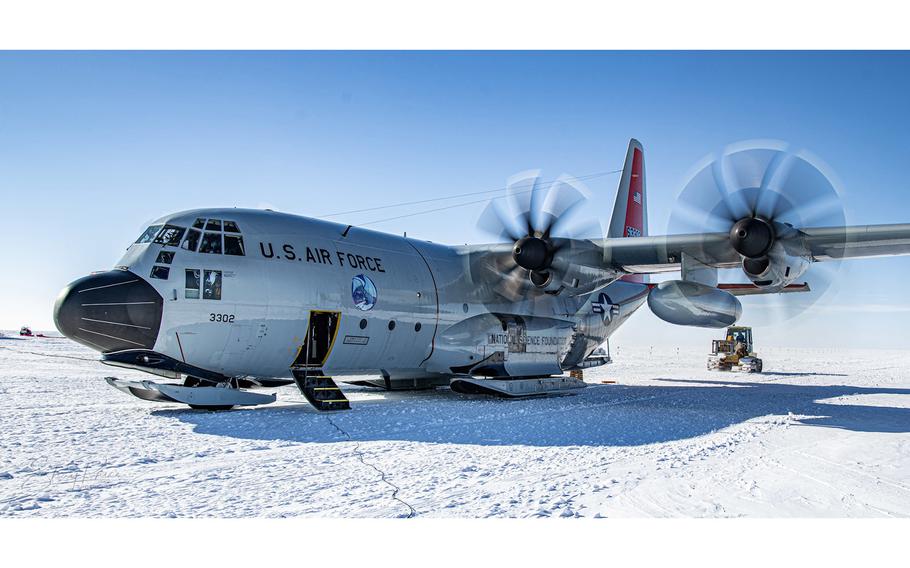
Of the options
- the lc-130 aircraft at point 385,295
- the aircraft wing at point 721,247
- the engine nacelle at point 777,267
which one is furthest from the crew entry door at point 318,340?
the engine nacelle at point 777,267

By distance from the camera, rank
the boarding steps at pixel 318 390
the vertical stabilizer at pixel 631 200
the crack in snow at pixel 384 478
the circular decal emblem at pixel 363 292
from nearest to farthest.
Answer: the crack in snow at pixel 384 478 → the boarding steps at pixel 318 390 → the circular decal emblem at pixel 363 292 → the vertical stabilizer at pixel 631 200

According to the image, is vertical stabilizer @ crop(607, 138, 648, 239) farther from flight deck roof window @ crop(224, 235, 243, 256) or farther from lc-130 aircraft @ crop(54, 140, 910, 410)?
flight deck roof window @ crop(224, 235, 243, 256)

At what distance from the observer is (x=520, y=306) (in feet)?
55.1

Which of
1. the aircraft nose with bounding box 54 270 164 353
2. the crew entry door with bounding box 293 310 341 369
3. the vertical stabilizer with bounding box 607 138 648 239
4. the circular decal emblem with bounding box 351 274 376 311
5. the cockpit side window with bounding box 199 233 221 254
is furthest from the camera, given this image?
the vertical stabilizer with bounding box 607 138 648 239

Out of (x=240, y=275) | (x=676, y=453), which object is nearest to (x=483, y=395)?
(x=240, y=275)

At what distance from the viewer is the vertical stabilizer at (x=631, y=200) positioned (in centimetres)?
2098

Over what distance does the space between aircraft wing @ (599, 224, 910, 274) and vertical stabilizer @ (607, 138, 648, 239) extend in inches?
180

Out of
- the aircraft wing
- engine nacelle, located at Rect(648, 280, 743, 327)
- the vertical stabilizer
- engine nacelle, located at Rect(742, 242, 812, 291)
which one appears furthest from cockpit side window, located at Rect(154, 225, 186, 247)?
the vertical stabilizer

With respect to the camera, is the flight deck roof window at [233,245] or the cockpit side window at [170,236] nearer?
the cockpit side window at [170,236]

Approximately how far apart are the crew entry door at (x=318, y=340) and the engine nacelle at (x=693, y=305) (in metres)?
6.50

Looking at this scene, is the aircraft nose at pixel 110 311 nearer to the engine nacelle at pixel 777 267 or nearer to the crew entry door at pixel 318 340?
the crew entry door at pixel 318 340

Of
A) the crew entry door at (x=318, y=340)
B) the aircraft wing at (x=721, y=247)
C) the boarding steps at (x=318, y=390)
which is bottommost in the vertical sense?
the boarding steps at (x=318, y=390)

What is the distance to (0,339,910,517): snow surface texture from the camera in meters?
5.37

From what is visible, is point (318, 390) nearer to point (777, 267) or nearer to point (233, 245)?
point (233, 245)
